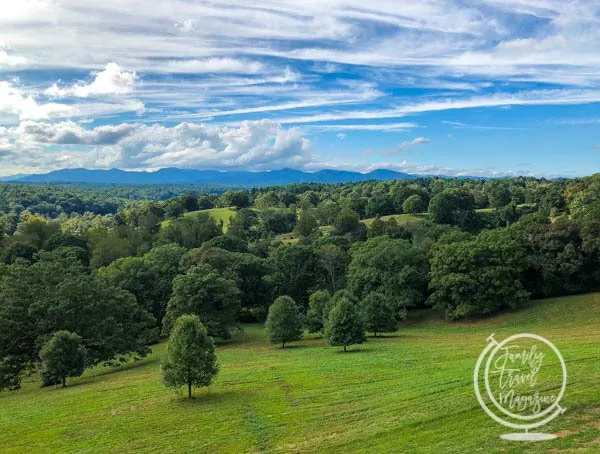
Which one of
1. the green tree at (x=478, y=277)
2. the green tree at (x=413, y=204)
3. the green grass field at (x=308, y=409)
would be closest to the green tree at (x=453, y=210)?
the green tree at (x=413, y=204)

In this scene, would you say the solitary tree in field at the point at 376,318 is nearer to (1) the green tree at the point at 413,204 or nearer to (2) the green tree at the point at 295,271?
(2) the green tree at the point at 295,271

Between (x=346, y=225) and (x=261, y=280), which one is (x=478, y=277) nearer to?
(x=261, y=280)

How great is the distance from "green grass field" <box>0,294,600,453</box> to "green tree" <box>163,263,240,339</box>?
14.9 m

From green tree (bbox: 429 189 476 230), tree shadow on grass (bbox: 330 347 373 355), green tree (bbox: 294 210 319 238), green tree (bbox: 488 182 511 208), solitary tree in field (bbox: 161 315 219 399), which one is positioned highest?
green tree (bbox: 488 182 511 208)

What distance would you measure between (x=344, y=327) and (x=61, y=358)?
2374 centimetres

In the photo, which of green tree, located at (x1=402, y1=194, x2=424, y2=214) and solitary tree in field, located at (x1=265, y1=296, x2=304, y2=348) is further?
green tree, located at (x1=402, y1=194, x2=424, y2=214)

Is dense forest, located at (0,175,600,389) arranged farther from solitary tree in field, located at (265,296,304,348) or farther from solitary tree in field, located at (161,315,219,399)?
solitary tree in field, located at (161,315,219,399)

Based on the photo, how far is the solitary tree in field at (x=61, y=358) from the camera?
3931 centimetres

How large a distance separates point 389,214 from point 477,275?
81.1 metres

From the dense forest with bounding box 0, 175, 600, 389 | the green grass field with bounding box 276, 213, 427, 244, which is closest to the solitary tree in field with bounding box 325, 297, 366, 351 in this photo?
the dense forest with bounding box 0, 175, 600, 389

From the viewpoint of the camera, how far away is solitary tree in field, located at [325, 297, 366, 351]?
43.2 meters

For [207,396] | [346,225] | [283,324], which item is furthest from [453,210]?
[207,396]

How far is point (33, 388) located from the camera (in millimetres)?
42250

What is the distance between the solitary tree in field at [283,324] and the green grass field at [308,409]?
7.48 meters
